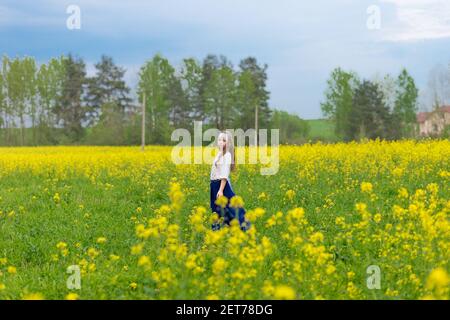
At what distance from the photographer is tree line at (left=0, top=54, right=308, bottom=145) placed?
41.8 m

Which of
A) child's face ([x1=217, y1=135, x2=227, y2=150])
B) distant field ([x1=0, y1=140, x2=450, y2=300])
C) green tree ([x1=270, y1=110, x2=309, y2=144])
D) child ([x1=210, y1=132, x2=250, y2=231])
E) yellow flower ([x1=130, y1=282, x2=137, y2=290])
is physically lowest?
yellow flower ([x1=130, y1=282, x2=137, y2=290])

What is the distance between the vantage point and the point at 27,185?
559 inches

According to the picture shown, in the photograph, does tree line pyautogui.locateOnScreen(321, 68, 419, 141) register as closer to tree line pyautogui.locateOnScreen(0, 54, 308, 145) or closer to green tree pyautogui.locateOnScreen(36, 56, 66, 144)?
tree line pyautogui.locateOnScreen(0, 54, 308, 145)

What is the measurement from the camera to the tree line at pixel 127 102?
41844 millimetres

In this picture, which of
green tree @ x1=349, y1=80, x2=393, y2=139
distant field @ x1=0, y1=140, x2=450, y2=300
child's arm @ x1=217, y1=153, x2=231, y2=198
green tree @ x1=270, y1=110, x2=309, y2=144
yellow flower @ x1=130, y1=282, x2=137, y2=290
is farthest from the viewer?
green tree @ x1=270, y1=110, x2=309, y2=144

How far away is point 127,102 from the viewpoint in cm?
4909

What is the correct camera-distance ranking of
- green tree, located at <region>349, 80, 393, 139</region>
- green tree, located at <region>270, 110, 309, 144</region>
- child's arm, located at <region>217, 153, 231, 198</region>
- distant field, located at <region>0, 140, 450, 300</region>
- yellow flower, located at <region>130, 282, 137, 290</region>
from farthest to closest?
1. green tree, located at <region>270, 110, 309, 144</region>
2. green tree, located at <region>349, 80, 393, 139</region>
3. child's arm, located at <region>217, 153, 231, 198</region>
4. yellow flower, located at <region>130, 282, 137, 290</region>
5. distant field, located at <region>0, 140, 450, 300</region>

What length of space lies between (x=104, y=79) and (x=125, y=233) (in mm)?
43848

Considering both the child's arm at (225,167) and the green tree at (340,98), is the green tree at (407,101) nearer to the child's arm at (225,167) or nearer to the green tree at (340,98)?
the green tree at (340,98)

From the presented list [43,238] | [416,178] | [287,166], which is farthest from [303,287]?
[287,166]

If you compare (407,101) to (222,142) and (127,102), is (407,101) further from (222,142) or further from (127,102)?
(222,142)

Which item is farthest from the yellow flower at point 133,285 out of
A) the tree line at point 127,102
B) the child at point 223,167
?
the tree line at point 127,102

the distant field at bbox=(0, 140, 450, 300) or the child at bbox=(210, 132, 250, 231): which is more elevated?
the child at bbox=(210, 132, 250, 231)

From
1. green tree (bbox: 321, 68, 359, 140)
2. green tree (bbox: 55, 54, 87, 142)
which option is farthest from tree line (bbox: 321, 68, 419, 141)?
green tree (bbox: 55, 54, 87, 142)
